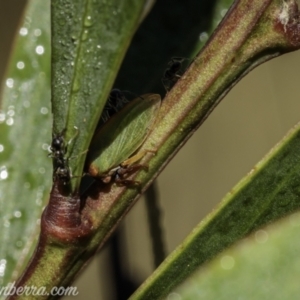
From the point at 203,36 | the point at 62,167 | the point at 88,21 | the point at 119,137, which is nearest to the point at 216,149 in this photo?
the point at 203,36

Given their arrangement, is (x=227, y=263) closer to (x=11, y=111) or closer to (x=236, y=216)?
(x=236, y=216)

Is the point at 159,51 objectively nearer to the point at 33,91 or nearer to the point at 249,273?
the point at 33,91

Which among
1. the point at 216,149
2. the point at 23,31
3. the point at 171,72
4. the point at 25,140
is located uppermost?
the point at 171,72

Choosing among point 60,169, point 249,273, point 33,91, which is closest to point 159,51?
point 33,91

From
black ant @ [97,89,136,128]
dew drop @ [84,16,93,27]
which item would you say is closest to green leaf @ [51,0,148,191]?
dew drop @ [84,16,93,27]

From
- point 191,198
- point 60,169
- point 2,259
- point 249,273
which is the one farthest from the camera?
point 191,198

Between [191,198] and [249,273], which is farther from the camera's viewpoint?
[191,198]
